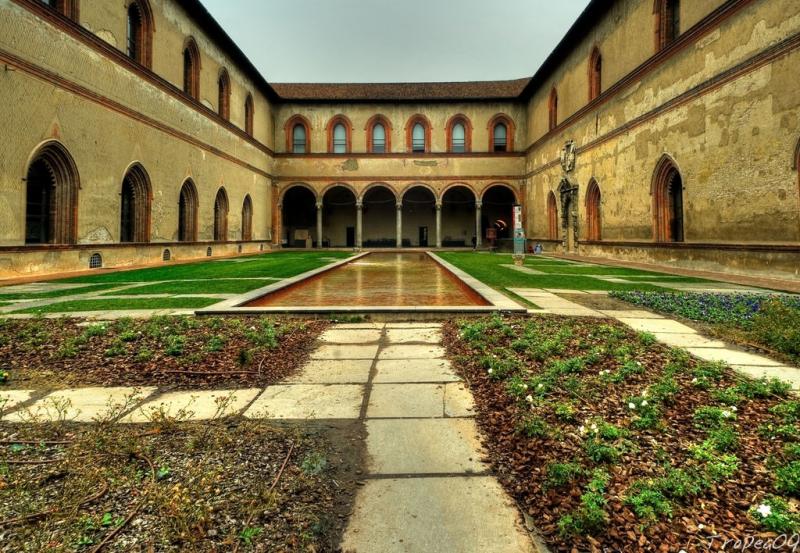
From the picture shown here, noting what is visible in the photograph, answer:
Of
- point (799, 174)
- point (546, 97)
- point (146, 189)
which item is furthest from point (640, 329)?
point (546, 97)

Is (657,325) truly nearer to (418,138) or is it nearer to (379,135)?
(418,138)

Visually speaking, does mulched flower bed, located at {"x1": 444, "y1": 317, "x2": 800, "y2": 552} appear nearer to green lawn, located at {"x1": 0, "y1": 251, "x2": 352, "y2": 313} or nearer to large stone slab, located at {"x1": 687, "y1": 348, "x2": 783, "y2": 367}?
large stone slab, located at {"x1": 687, "y1": 348, "x2": 783, "y2": 367}

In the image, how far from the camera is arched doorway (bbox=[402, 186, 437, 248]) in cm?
3937

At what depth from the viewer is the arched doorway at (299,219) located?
38156mm

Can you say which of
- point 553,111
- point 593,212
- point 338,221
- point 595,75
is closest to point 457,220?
point 338,221

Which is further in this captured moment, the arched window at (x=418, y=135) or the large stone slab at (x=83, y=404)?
the arched window at (x=418, y=135)

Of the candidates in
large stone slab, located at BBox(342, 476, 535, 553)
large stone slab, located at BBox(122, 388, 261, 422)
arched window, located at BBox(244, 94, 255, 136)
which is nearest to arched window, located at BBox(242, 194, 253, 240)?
arched window, located at BBox(244, 94, 255, 136)

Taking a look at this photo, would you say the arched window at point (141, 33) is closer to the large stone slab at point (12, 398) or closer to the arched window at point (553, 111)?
the large stone slab at point (12, 398)

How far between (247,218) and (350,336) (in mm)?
24942

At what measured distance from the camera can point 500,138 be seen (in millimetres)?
33875

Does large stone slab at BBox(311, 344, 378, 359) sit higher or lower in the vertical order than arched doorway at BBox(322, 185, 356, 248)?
lower

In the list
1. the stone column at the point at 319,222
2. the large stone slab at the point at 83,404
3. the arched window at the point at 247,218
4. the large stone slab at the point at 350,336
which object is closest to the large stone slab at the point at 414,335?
the large stone slab at the point at 350,336

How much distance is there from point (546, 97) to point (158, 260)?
2440 cm

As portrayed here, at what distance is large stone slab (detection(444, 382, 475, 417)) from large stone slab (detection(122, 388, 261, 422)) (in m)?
→ 1.60
